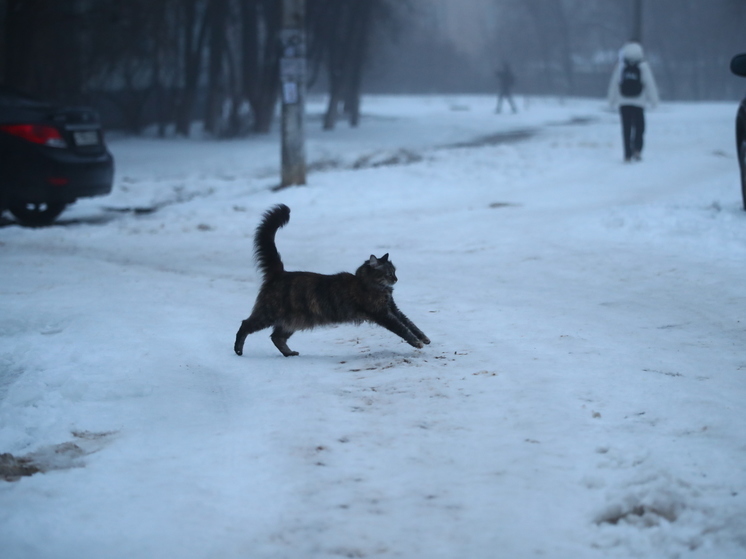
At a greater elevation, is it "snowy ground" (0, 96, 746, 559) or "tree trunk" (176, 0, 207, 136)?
"tree trunk" (176, 0, 207, 136)

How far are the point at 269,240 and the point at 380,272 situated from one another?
29.7 inches

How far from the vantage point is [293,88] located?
12.8 m

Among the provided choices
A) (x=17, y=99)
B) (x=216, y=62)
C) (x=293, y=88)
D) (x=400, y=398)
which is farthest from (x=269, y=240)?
(x=216, y=62)

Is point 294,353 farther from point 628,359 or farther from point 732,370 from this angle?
point 732,370

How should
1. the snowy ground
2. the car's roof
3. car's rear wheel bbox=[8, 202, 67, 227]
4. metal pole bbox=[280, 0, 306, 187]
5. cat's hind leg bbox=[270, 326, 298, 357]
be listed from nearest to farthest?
1. the snowy ground
2. cat's hind leg bbox=[270, 326, 298, 357]
3. the car's roof
4. car's rear wheel bbox=[8, 202, 67, 227]
5. metal pole bbox=[280, 0, 306, 187]

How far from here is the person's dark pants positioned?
15.2m

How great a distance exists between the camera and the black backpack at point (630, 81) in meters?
15.1

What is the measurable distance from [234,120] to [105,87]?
Answer: 264 inches

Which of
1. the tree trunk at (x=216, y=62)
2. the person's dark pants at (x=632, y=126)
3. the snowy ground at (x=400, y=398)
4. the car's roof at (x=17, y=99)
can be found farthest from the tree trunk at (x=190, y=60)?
the snowy ground at (x=400, y=398)

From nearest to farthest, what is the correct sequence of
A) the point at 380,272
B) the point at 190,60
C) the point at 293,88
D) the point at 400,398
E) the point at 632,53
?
the point at 400,398 → the point at 380,272 → the point at 293,88 → the point at 632,53 → the point at 190,60

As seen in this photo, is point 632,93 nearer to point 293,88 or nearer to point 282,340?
point 293,88

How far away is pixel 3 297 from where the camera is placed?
632 cm

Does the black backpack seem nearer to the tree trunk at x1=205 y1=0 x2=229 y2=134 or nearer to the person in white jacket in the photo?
the person in white jacket

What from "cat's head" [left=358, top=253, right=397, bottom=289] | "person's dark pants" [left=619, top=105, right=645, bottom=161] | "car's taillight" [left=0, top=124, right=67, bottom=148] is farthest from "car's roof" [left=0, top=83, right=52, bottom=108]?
"person's dark pants" [left=619, top=105, right=645, bottom=161]
